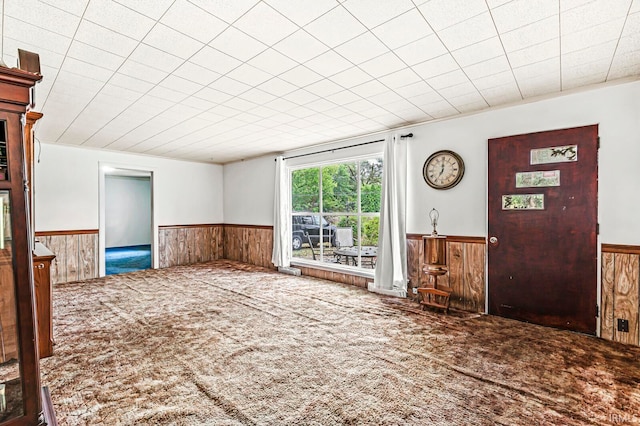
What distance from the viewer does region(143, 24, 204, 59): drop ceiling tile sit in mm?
2160

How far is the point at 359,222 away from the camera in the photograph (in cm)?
529

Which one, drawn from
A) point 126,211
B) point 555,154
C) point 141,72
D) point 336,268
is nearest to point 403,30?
point 141,72

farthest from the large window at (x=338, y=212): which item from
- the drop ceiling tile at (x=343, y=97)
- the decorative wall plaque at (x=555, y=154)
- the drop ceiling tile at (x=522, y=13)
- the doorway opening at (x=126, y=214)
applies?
the doorway opening at (x=126, y=214)

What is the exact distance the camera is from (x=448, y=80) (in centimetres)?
301

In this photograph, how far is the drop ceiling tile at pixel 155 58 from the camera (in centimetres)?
241

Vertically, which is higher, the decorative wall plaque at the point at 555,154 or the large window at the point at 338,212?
the decorative wall plaque at the point at 555,154

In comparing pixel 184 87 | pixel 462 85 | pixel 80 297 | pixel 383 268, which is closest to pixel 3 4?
pixel 184 87

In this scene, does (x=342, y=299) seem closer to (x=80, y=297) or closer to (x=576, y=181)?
(x=576, y=181)

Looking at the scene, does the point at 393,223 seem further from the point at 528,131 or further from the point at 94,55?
the point at 94,55

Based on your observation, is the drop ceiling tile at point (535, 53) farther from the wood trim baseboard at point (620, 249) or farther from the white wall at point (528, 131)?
the wood trim baseboard at point (620, 249)

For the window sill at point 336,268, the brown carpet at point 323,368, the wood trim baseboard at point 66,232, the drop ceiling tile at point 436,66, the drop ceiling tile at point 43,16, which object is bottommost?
the brown carpet at point 323,368

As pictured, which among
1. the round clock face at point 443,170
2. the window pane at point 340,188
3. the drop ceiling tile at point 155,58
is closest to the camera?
the drop ceiling tile at point 155,58

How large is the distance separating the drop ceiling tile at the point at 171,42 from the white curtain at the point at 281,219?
3819 millimetres

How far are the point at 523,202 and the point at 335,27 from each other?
9.33 feet
